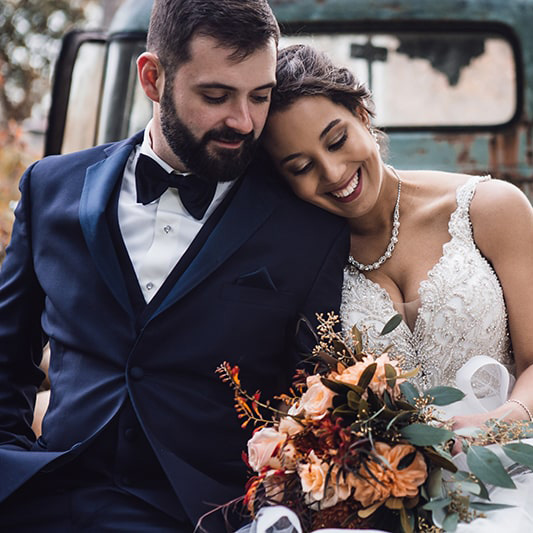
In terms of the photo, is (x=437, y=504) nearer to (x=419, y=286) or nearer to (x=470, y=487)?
(x=470, y=487)

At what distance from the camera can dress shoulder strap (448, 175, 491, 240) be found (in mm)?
2785

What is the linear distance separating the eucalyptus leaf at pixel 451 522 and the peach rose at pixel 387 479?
0.09m

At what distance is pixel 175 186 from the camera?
2633 mm

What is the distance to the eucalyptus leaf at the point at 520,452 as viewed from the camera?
199 cm

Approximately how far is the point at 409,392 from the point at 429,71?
274 cm

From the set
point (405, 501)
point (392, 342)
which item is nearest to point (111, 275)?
point (392, 342)

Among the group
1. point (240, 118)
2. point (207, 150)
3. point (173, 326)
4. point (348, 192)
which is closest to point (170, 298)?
point (173, 326)

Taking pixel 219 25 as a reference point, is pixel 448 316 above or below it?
below

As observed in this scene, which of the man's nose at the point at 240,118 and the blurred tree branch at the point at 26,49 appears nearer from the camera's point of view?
the man's nose at the point at 240,118

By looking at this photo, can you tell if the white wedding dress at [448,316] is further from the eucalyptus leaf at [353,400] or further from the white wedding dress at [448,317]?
the eucalyptus leaf at [353,400]

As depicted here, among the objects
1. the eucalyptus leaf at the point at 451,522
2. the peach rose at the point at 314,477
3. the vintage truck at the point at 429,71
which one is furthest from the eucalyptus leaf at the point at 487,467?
the vintage truck at the point at 429,71

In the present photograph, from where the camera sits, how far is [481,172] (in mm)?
4230

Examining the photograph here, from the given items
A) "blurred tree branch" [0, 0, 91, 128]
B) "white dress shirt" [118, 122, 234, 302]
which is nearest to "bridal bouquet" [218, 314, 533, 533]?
"white dress shirt" [118, 122, 234, 302]

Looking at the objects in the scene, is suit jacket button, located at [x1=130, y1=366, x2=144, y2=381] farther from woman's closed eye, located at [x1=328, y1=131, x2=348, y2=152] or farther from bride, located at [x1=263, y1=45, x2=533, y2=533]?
woman's closed eye, located at [x1=328, y1=131, x2=348, y2=152]
